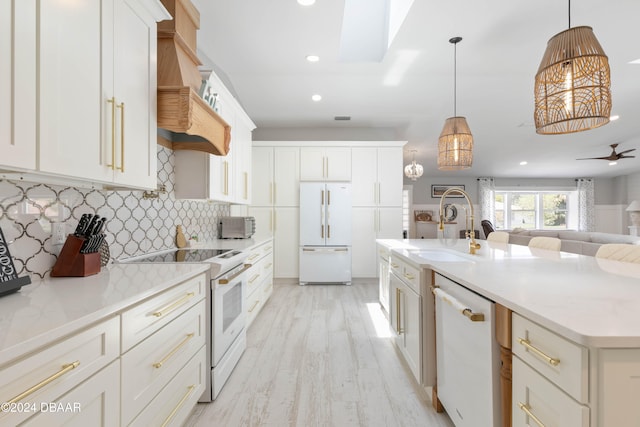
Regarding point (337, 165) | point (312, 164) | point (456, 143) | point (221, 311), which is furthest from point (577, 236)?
point (221, 311)

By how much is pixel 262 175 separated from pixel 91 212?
3.42m

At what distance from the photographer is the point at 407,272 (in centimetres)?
213

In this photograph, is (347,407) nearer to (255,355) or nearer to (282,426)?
(282,426)

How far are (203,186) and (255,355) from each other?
146 centimetres

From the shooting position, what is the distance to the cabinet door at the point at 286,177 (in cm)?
503

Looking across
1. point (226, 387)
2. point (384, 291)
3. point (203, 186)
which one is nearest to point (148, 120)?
point (203, 186)

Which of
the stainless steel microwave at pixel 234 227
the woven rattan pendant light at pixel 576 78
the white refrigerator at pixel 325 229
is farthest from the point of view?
the white refrigerator at pixel 325 229

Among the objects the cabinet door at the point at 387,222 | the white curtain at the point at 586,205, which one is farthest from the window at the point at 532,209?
the cabinet door at the point at 387,222

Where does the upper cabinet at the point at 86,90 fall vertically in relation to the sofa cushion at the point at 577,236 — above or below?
above

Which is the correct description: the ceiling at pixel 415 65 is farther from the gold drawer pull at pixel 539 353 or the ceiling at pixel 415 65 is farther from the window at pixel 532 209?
the window at pixel 532 209

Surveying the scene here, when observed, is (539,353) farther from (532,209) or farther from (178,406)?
(532,209)

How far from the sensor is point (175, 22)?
1.95 meters

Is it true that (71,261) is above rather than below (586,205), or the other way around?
below

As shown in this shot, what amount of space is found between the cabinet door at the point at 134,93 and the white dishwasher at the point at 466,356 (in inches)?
65.2
